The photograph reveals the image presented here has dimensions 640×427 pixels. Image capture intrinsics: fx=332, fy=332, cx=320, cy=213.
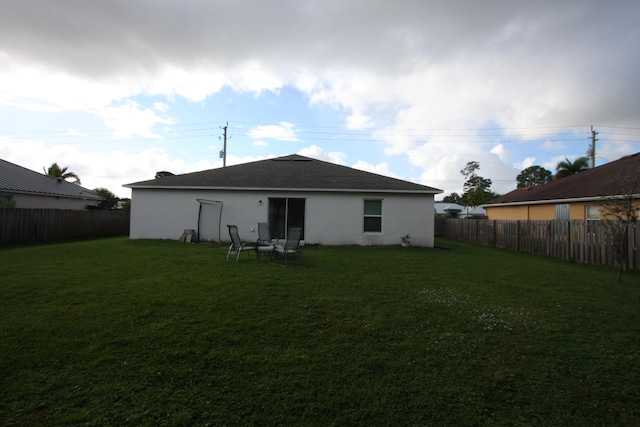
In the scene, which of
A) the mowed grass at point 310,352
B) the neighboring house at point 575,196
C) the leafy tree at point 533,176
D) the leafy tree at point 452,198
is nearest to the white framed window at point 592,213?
the neighboring house at point 575,196

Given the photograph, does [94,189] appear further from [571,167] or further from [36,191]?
[571,167]

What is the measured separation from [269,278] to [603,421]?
5.55 metres

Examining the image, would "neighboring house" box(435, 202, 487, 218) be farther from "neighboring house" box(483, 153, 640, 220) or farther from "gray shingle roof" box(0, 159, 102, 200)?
"gray shingle roof" box(0, 159, 102, 200)

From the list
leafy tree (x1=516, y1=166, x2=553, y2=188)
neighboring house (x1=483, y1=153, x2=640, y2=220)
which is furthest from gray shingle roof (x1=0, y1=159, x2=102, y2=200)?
leafy tree (x1=516, y1=166, x2=553, y2=188)

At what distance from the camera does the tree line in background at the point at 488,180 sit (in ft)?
82.1

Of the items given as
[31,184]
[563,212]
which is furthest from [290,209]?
[31,184]

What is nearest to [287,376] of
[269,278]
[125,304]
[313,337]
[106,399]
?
[313,337]

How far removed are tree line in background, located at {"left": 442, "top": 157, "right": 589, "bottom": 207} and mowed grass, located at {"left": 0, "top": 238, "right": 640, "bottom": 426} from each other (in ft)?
73.7

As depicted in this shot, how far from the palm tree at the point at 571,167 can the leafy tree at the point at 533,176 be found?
47.2 metres

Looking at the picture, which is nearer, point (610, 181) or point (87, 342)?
point (87, 342)

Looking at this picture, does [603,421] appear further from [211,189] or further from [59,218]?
[59,218]

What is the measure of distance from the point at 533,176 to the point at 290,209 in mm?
70175

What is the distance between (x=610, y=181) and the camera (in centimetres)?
1514

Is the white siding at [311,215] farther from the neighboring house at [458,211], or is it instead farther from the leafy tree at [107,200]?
the neighboring house at [458,211]
